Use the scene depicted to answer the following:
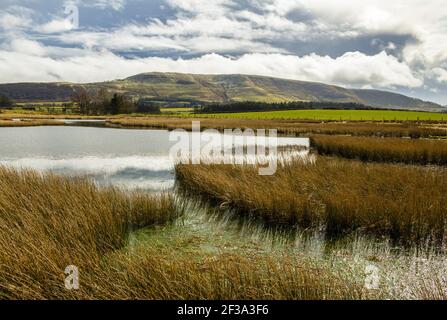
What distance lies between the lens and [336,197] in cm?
853

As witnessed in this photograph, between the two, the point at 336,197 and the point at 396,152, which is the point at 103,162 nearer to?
the point at 336,197

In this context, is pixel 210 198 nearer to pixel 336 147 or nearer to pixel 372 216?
pixel 372 216

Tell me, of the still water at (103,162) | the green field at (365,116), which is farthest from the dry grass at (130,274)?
the green field at (365,116)

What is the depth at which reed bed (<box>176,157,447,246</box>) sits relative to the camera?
7.30m

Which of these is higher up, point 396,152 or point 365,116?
point 365,116

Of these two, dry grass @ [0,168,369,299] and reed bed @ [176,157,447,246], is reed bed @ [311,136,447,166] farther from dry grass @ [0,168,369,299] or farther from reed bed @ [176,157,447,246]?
dry grass @ [0,168,369,299]

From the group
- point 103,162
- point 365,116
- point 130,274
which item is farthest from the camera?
point 365,116

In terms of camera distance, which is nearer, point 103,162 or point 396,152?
point 103,162

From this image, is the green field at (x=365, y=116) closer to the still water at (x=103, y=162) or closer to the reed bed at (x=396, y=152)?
the reed bed at (x=396, y=152)

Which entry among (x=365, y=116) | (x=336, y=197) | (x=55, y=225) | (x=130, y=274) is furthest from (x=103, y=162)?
(x=365, y=116)

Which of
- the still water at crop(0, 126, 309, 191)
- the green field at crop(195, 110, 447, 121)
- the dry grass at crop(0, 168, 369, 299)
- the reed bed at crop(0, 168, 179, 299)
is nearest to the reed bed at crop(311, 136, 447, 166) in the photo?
the still water at crop(0, 126, 309, 191)

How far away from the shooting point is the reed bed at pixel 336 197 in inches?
287
